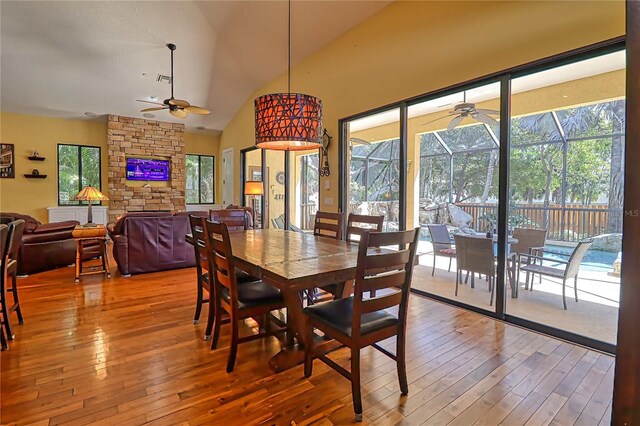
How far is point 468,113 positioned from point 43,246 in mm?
5960

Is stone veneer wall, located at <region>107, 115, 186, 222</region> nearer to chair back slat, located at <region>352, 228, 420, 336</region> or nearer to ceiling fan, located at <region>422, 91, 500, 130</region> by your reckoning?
ceiling fan, located at <region>422, 91, 500, 130</region>

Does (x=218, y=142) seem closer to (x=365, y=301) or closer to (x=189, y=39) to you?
(x=189, y=39)

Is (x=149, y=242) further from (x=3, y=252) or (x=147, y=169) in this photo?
(x=147, y=169)

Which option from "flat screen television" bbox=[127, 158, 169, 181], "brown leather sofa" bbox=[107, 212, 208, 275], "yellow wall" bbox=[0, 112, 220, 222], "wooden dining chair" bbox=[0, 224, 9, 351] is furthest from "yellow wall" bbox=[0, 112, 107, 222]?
"wooden dining chair" bbox=[0, 224, 9, 351]

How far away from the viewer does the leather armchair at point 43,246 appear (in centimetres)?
452

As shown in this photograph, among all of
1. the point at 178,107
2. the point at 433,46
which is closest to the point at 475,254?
the point at 433,46

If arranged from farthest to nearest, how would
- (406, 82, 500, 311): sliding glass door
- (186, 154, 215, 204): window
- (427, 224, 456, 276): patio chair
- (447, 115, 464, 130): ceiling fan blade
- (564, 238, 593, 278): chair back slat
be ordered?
(186, 154, 215, 204): window, (427, 224, 456, 276): patio chair, (447, 115, 464, 130): ceiling fan blade, (406, 82, 500, 311): sliding glass door, (564, 238, 593, 278): chair back slat

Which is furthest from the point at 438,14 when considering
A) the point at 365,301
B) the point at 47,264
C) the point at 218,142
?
the point at 218,142

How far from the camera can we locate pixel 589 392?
198cm

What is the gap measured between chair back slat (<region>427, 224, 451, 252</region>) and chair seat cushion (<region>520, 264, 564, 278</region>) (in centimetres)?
95

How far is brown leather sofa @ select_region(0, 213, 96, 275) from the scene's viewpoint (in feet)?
14.8

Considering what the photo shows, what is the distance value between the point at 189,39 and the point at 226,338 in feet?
16.3

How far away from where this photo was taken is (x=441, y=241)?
4.17 metres

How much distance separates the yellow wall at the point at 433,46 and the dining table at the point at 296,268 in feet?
7.25
